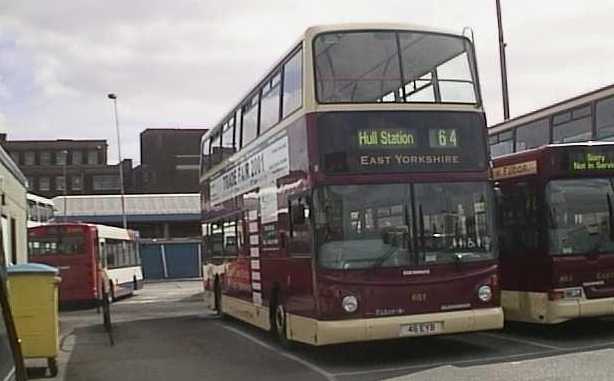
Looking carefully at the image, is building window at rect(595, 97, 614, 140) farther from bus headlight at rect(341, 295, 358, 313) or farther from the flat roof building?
the flat roof building

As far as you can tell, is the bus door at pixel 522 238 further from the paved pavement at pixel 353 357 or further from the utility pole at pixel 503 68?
the utility pole at pixel 503 68

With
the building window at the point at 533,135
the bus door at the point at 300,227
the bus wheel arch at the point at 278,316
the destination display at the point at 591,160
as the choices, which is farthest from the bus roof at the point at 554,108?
the bus wheel arch at the point at 278,316

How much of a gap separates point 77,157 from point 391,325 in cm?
10348

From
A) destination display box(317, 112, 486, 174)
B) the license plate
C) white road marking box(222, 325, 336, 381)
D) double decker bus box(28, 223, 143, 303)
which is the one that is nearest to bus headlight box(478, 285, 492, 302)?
the license plate

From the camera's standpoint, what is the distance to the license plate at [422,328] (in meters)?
11.0

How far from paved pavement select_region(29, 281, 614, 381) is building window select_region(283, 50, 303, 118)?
3.53 meters

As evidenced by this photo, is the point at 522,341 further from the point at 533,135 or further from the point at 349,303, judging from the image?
the point at 533,135

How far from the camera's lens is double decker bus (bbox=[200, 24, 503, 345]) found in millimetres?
10969

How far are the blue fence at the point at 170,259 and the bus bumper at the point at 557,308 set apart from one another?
142ft

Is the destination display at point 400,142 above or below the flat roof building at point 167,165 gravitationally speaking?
below

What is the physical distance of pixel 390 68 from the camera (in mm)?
11695

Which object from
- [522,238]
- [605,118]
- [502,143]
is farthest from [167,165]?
[522,238]

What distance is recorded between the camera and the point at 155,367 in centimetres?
1187

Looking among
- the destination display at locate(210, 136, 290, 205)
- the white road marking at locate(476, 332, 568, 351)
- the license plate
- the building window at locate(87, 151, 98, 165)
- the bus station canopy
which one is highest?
the building window at locate(87, 151, 98, 165)
